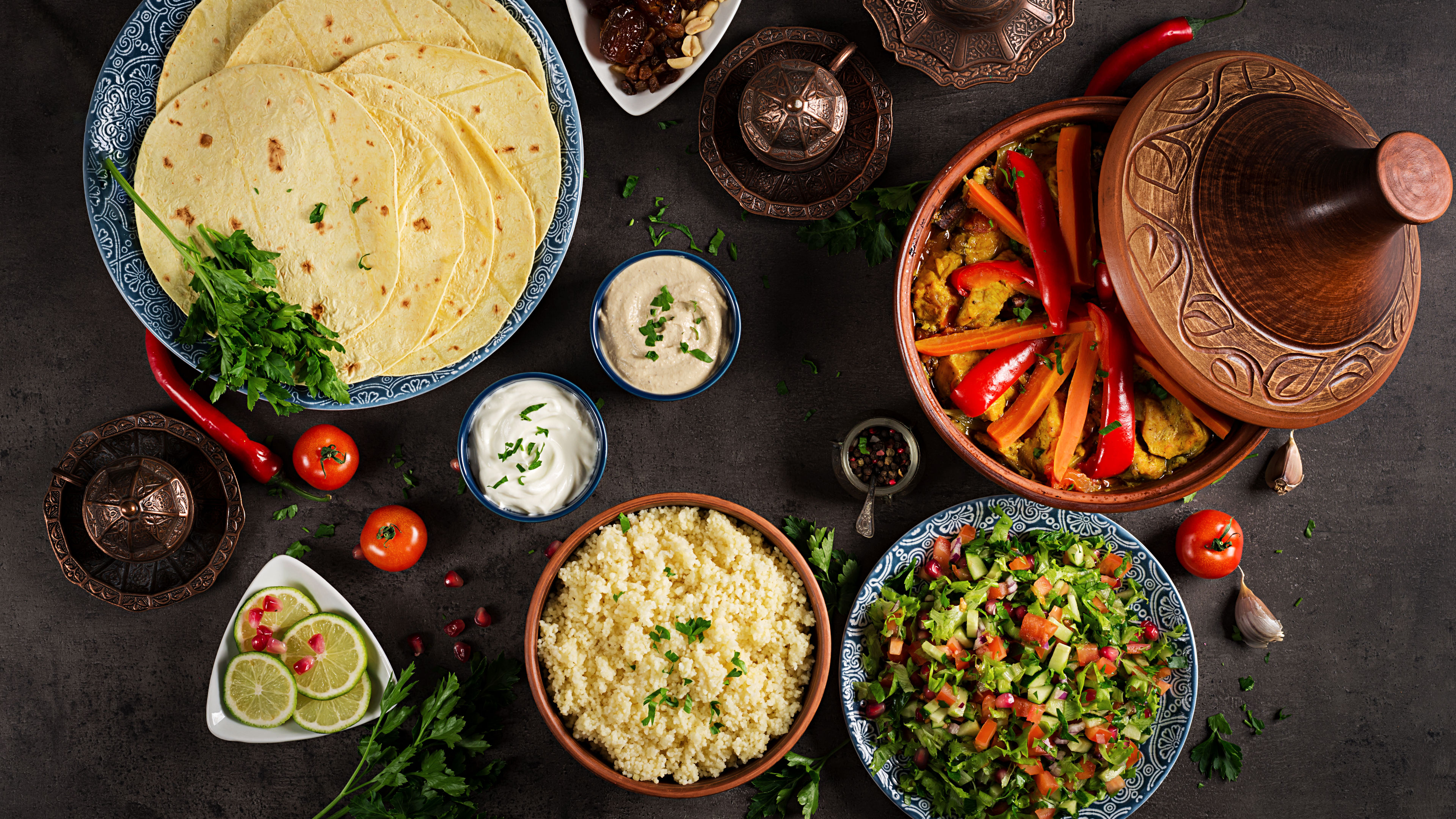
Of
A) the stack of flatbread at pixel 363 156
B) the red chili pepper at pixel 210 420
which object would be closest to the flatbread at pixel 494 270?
the stack of flatbread at pixel 363 156

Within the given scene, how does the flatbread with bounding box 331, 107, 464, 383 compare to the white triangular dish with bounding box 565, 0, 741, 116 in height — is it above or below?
below

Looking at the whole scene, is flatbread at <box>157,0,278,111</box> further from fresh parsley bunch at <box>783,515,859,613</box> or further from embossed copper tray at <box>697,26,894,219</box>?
fresh parsley bunch at <box>783,515,859,613</box>

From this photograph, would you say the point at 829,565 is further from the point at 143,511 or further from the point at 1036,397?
the point at 143,511

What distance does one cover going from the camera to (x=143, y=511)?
9.90 feet

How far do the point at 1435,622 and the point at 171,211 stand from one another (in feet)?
18.3

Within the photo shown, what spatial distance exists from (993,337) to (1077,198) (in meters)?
0.55

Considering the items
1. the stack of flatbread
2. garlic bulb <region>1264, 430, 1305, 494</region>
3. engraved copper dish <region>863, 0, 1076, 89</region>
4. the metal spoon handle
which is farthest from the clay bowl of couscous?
garlic bulb <region>1264, 430, 1305, 494</region>

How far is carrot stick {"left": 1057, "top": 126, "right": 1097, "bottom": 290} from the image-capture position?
2564mm

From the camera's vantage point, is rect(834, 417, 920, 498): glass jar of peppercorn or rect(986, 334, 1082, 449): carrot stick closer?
rect(986, 334, 1082, 449): carrot stick

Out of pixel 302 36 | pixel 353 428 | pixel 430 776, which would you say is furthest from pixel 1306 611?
pixel 302 36

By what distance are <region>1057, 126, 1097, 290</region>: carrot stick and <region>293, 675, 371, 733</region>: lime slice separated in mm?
3255

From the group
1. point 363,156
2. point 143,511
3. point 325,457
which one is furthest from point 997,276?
point 143,511

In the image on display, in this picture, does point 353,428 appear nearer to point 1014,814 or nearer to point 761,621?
point 761,621

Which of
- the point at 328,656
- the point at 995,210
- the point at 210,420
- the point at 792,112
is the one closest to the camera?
the point at 995,210
